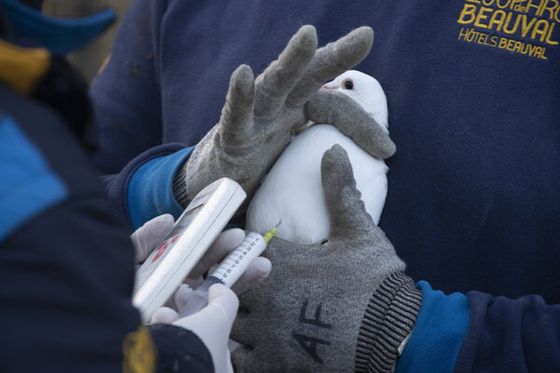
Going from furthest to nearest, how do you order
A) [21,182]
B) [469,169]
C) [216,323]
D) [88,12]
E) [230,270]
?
1. [88,12]
2. [469,169]
3. [230,270]
4. [216,323]
5. [21,182]

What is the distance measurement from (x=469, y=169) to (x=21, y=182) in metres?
0.67

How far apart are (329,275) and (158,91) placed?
1.98 feet

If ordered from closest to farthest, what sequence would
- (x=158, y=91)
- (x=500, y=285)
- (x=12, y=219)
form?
(x=12, y=219), (x=500, y=285), (x=158, y=91)

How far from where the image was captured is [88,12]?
299 cm

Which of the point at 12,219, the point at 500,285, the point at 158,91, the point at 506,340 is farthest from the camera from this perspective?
the point at 158,91

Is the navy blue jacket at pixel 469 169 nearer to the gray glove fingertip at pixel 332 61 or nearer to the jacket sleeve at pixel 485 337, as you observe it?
the jacket sleeve at pixel 485 337

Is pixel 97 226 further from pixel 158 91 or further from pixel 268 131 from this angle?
pixel 158 91

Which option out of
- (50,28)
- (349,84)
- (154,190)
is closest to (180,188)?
(154,190)

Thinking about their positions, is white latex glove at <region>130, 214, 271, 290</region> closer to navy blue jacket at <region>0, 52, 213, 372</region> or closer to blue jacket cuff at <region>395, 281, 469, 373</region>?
blue jacket cuff at <region>395, 281, 469, 373</region>

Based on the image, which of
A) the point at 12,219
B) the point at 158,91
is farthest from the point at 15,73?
the point at 158,91

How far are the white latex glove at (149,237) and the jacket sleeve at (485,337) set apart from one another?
0.33m

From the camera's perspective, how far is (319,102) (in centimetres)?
101

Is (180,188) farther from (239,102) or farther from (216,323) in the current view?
(216,323)

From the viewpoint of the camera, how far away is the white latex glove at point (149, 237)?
3.15 ft
